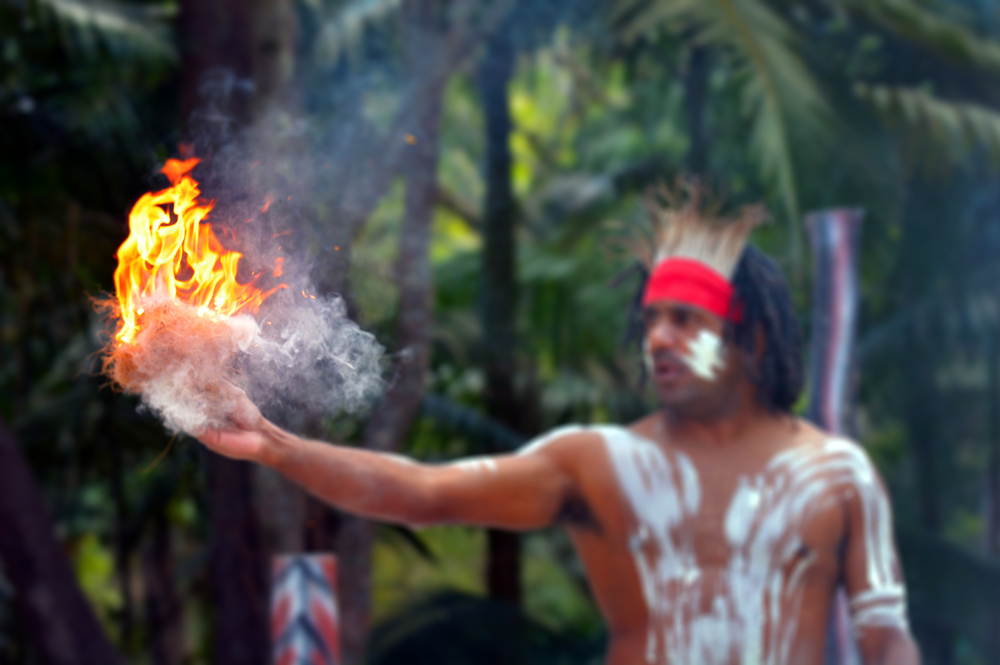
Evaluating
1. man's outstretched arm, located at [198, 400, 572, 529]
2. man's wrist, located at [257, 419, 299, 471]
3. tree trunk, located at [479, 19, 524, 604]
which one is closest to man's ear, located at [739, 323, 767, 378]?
man's outstretched arm, located at [198, 400, 572, 529]

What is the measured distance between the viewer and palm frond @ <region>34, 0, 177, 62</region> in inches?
142

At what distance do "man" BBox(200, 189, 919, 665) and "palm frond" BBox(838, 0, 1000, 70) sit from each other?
305cm

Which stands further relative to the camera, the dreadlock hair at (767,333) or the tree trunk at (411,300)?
the tree trunk at (411,300)

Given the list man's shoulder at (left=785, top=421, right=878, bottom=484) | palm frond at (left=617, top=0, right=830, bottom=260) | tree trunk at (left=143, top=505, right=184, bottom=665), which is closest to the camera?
man's shoulder at (left=785, top=421, right=878, bottom=484)

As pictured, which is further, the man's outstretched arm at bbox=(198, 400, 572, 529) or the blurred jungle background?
the blurred jungle background

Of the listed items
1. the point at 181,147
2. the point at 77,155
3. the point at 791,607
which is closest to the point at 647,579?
the point at 791,607

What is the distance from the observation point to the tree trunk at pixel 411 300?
352 centimetres

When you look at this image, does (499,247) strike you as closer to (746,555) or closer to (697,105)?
(697,105)

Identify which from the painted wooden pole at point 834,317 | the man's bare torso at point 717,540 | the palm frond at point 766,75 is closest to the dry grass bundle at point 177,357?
the man's bare torso at point 717,540

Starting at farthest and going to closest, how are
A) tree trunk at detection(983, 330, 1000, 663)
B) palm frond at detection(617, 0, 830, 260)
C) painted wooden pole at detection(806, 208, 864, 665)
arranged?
1. tree trunk at detection(983, 330, 1000, 663)
2. palm frond at detection(617, 0, 830, 260)
3. painted wooden pole at detection(806, 208, 864, 665)

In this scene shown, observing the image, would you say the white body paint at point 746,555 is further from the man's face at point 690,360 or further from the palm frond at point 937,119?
the palm frond at point 937,119

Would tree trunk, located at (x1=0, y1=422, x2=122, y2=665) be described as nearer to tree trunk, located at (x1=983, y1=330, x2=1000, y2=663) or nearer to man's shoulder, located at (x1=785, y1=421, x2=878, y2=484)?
man's shoulder, located at (x1=785, y1=421, x2=878, y2=484)

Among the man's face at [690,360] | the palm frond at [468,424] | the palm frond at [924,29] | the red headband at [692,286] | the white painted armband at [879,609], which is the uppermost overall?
the palm frond at [924,29]

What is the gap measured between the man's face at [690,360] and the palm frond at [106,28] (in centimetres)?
261
